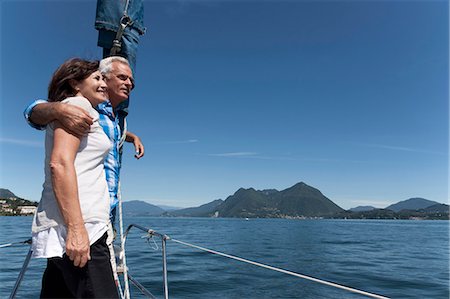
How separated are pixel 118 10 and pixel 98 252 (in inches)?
91.9

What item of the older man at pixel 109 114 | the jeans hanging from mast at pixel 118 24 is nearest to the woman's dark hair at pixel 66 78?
the older man at pixel 109 114

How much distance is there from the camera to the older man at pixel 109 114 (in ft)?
3.99

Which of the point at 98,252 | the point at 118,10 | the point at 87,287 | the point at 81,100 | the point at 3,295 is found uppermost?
the point at 118,10

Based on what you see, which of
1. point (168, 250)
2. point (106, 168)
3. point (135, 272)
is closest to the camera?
point (106, 168)

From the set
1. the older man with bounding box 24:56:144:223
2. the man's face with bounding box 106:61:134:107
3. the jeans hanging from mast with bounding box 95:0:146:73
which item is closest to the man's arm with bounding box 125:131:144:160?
the older man with bounding box 24:56:144:223

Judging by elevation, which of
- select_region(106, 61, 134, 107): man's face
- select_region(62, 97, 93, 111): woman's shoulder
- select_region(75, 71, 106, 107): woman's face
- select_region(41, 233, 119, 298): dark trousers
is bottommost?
select_region(41, 233, 119, 298): dark trousers

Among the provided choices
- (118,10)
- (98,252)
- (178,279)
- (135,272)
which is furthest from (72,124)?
(135,272)

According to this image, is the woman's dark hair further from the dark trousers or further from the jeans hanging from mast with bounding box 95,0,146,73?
the jeans hanging from mast with bounding box 95,0,146,73

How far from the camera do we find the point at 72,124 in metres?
1.21

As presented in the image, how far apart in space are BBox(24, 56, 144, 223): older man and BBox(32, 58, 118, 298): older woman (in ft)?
0.18

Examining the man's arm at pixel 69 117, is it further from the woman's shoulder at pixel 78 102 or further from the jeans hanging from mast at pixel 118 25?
the jeans hanging from mast at pixel 118 25

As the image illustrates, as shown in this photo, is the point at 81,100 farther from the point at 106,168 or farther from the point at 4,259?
the point at 4,259

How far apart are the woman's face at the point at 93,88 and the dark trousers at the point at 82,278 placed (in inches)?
27.9

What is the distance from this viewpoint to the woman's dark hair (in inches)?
58.7
